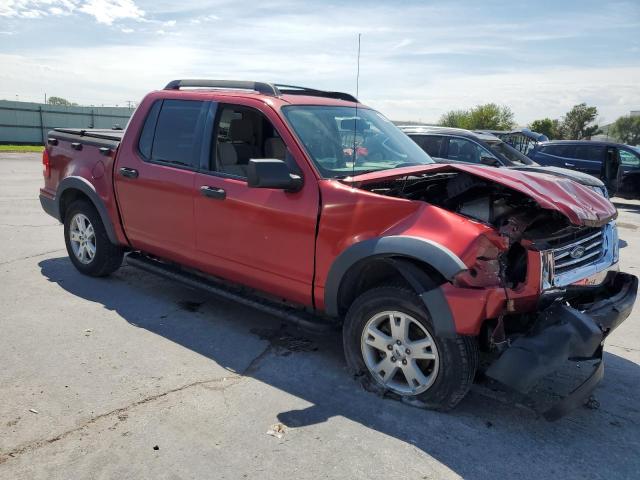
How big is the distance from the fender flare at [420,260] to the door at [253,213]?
376mm

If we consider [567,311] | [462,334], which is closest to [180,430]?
[462,334]

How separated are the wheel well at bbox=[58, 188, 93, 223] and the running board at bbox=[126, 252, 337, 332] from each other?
3.14 ft

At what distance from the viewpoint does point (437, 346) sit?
10.9 feet

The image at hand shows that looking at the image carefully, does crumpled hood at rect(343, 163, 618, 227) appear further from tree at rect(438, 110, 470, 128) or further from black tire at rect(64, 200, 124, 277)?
tree at rect(438, 110, 470, 128)

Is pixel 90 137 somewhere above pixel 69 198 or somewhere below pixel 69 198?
above

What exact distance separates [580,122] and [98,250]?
46773 millimetres

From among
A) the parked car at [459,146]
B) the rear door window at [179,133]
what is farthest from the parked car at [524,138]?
the rear door window at [179,133]

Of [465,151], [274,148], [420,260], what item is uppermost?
[274,148]

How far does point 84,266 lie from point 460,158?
6.78 m

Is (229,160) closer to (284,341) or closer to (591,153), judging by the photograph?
(284,341)

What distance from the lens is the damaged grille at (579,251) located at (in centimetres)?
341

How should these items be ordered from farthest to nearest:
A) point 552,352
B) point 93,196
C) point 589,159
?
1. point 589,159
2. point 93,196
3. point 552,352

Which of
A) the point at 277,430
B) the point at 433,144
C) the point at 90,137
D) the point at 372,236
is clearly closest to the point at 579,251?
the point at 372,236

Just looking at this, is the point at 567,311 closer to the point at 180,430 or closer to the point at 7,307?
the point at 180,430
